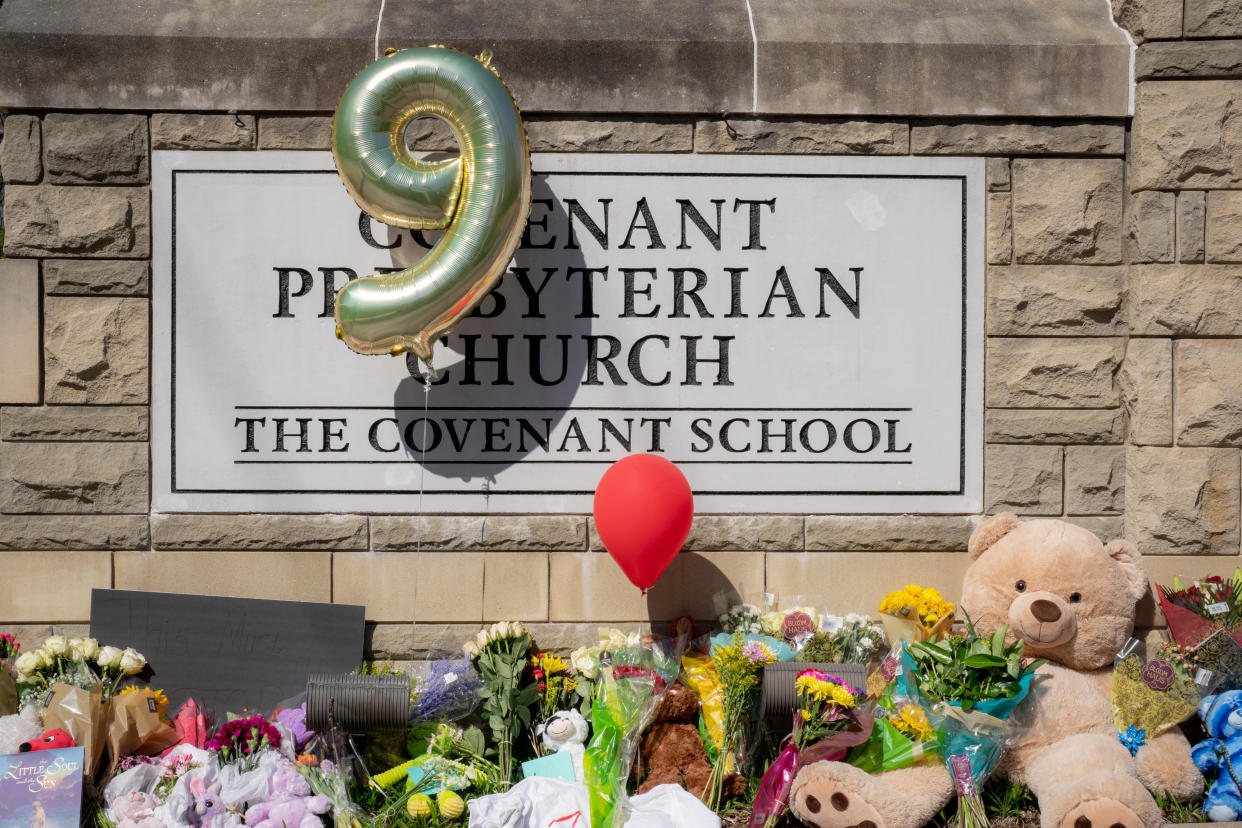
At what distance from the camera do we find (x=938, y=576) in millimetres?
4180

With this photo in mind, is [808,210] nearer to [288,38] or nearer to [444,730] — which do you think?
[288,38]

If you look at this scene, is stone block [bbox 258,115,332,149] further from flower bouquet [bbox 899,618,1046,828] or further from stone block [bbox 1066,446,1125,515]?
stone block [bbox 1066,446,1125,515]

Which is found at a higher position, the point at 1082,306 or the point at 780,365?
the point at 1082,306

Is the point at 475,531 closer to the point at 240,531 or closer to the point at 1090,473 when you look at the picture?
the point at 240,531

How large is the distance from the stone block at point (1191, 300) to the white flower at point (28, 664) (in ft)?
15.7

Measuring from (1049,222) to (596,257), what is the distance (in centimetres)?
201

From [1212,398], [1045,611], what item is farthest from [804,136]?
[1045,611]

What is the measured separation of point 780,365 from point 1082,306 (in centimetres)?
135

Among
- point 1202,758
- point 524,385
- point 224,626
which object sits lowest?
point 1202,758

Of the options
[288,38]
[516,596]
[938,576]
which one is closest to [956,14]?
[938,576]

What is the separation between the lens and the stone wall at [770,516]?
13.4ft

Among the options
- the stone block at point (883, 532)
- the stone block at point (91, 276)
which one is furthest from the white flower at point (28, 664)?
the stone block at point (883, 532)

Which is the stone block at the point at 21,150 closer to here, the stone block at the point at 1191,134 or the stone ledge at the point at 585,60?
the stone ledge at the point at 585,60

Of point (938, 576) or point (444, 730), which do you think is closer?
point (444, 730)
